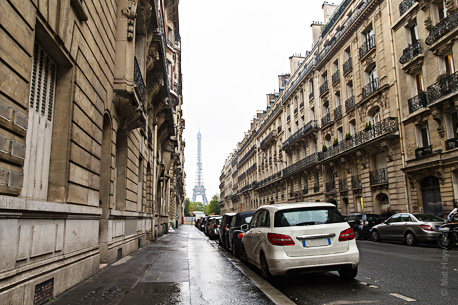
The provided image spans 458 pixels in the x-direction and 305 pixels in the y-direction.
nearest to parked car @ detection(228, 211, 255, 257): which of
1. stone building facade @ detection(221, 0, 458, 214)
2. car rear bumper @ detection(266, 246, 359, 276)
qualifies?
car rear bumper @ detection(266, 246, 359, 276)

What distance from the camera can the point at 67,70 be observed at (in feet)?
21.4

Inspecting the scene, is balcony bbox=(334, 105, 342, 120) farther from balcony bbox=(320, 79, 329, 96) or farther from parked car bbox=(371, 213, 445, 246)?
parked car bbox=(371, 213, 445, 246)

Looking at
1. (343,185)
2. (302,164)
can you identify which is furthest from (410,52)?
(302,164)

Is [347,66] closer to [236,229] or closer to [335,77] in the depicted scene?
[335,77]

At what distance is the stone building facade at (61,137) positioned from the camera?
4250 millimetres

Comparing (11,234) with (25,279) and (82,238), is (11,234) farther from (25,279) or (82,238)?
(82,238)

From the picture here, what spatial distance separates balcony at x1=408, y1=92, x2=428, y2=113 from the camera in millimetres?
21906

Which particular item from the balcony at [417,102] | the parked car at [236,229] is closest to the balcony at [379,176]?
the balcony at [417,102]

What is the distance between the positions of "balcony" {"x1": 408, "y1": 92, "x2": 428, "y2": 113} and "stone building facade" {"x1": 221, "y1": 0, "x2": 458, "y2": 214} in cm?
6

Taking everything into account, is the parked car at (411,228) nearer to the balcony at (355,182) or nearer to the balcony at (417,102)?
the balcony at (417,102)

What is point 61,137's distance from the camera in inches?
247

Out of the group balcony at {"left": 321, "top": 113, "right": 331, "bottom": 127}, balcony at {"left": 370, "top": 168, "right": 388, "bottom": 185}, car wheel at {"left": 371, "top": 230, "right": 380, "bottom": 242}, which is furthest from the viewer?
balcony at {"left": 321, "top": 113, "right": 331, "bottom": 127}

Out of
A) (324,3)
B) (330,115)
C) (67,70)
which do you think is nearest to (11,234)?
(67,70)

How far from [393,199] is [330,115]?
39.6 ft
